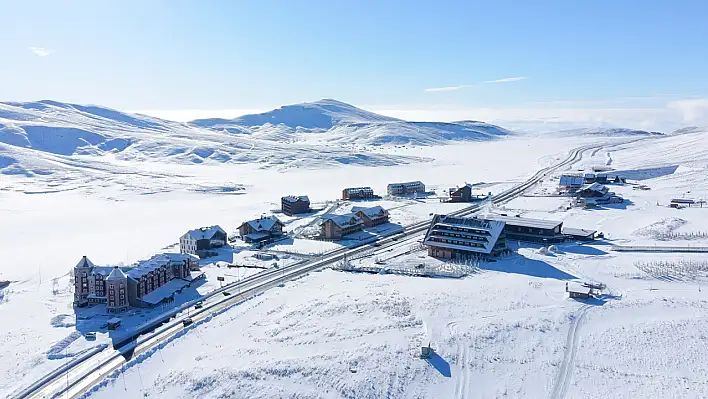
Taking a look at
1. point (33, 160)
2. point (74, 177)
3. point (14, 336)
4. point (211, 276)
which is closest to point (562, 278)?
point (211, 276)

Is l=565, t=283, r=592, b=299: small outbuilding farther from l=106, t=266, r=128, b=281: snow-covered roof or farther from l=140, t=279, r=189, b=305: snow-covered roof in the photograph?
l=106, t=266, r=128, b=281: snow-covered roof

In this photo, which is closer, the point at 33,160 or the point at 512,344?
the point at 512,344

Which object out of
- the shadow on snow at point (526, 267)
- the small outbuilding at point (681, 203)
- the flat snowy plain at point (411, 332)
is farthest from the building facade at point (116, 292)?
the small outbuilding at point (681, 203)

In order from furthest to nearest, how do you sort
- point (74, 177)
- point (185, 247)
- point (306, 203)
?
point (74, 177)
point (306, 203)
point (185, 247)

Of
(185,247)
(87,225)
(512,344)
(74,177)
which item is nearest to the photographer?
(512,344)

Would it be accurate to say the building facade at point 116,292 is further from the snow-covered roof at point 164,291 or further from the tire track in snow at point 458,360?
the tire track in snow at point 458,360

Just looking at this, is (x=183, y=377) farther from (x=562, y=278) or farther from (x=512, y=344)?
(x=562, y=278)

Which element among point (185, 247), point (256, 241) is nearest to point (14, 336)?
point (185, 247)

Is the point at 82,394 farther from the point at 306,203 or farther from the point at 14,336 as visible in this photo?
the point at 306,203

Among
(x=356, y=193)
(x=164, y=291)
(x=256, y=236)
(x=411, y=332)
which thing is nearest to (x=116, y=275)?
(x=164, y=291)
